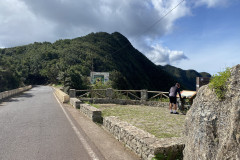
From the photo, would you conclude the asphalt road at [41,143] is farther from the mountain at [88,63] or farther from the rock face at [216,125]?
the mountain at [88,63]

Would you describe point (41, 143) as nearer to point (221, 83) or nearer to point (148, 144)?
point (148, 144)

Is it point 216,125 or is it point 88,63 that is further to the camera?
point 88,63

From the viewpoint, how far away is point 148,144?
14.3 feet

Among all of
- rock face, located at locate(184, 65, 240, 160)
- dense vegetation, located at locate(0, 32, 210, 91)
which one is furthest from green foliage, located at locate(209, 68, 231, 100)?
dense vegetation, located at locate(0, 32, 210, 91)

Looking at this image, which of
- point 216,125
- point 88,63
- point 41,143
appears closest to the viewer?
point 216,125

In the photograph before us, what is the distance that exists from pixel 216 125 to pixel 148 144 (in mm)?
1771

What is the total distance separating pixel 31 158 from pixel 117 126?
2.61 metres

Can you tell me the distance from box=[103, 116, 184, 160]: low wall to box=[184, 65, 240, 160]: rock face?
656mm

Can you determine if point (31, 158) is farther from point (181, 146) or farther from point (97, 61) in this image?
point (97, 61)

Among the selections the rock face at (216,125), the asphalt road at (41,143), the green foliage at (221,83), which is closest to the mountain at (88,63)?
the asphalt road at (41,143)

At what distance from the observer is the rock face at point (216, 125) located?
2592 millimetres

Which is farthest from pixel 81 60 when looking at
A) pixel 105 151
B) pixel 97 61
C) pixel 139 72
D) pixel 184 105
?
pixel 105 151

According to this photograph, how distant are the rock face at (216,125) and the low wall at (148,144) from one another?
2.15 feet

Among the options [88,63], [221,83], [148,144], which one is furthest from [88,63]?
[221,83]
